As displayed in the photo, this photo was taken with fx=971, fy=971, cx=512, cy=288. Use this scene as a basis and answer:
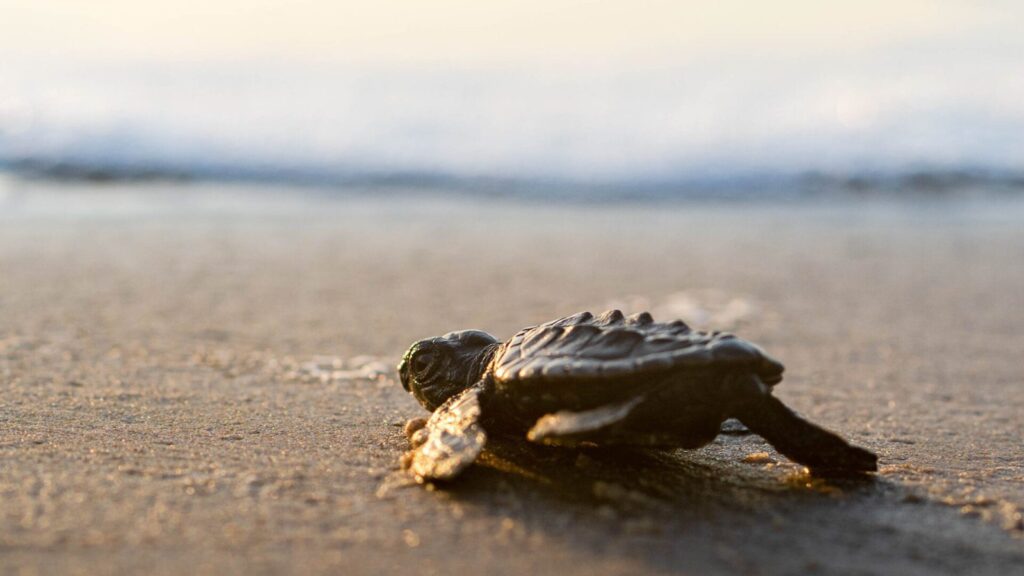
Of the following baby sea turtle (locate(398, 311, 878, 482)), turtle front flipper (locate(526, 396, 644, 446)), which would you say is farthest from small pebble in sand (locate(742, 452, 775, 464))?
turtle front flipper (locate(526, 396, 644, 446))

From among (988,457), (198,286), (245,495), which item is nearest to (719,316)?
(988,457)

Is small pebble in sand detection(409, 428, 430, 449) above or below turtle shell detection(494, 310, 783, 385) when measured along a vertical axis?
below

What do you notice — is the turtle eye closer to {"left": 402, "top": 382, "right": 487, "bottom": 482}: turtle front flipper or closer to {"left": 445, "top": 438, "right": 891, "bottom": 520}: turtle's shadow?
{"left": 402, "top": 382, "right": 487, "bottom": 482}: turtle front flipper

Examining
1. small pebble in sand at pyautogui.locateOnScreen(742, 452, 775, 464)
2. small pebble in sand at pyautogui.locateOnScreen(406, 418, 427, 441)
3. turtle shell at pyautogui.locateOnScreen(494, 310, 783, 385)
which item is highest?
turtle shell at pyautogui.locateOnScreen(494, 310, 783, 385)

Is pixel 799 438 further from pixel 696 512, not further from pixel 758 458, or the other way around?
pixel 696 512

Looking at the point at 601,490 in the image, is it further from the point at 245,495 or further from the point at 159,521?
the point at 159,521
